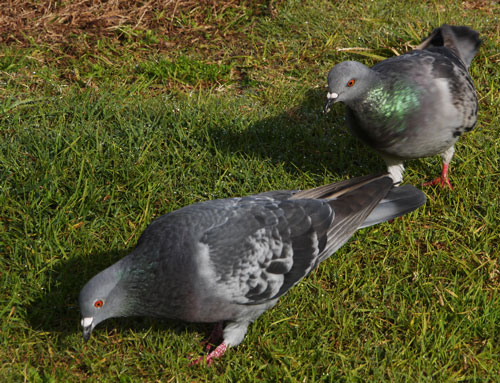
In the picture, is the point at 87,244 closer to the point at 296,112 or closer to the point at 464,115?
the point at 296,112

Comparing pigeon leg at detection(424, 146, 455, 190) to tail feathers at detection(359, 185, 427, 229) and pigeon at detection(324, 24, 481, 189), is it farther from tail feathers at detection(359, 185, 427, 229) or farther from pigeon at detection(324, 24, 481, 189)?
tail feathers at detection(359, 185, 427, 229)

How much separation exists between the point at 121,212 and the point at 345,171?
182cm

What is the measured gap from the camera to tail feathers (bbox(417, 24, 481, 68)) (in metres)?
4.61

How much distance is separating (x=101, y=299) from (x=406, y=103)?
7.82 feet

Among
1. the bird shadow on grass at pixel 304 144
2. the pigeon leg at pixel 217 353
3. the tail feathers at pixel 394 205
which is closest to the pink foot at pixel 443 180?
the bird shadow on grass at pixel 304 144

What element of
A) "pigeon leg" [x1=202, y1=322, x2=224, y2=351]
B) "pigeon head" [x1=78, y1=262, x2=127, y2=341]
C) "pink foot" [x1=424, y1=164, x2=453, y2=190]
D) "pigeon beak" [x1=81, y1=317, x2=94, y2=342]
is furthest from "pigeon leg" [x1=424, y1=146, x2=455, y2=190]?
"pigeon beak" [x1=81, y1=317, x2=94, y2=342]

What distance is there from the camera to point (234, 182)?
437 centimetres

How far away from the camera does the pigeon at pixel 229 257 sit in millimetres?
3029

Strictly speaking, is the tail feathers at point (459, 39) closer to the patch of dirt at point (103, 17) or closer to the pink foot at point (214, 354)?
the patch of dirt at point (103, 17)

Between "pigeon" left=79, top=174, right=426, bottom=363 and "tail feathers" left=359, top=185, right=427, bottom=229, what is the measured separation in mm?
138

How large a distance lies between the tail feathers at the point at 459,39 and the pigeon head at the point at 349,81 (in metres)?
1.09

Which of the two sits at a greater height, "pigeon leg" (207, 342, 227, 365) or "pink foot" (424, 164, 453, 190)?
"pink foot" (424, 164, 453, 190)

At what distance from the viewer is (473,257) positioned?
12.7 feet

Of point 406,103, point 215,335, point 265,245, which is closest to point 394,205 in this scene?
point 406,103
